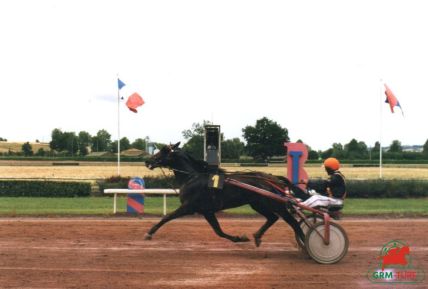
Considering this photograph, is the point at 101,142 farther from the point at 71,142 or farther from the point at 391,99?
the point at 391,99

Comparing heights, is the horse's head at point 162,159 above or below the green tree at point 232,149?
below

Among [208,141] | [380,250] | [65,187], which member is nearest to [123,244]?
[380,250]

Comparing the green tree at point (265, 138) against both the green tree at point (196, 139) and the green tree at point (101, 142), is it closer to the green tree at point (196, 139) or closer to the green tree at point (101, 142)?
the green tree at point (196, 139)

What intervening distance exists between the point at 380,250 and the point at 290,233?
2119 mm

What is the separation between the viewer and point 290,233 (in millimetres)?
9570

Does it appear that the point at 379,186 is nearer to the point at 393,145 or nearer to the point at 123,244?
the point at 123,244

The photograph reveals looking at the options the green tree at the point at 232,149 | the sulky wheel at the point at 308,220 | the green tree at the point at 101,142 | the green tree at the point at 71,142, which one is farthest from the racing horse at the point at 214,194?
the green tree at the point at 101,142

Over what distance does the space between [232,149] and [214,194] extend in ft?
217

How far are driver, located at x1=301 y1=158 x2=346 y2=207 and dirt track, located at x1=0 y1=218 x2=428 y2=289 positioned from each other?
2.86ft

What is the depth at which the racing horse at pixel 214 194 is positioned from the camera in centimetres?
726

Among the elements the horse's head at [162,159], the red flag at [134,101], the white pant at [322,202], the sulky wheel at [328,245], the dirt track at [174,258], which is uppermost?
the red flag at [134,101]

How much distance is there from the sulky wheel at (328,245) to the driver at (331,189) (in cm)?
33

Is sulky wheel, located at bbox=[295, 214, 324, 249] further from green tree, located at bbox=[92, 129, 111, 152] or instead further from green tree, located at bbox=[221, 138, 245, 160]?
green tree, located at bbox=[92, 129, 111, 152]

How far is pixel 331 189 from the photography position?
23.3ft
